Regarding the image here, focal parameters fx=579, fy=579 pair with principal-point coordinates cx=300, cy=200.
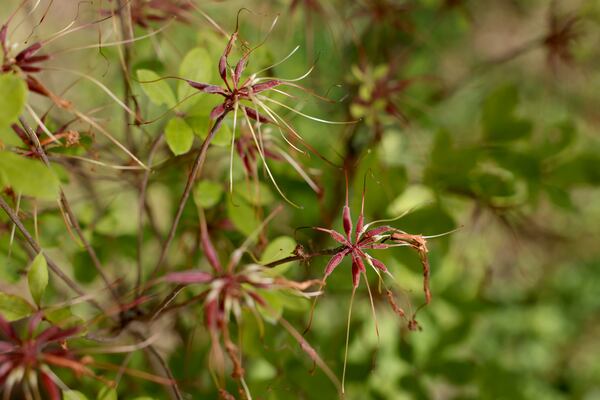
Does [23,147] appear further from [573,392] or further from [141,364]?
[573,392]

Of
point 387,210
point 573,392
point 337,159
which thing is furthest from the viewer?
point 573,392

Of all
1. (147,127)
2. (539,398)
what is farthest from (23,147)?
(539,398)

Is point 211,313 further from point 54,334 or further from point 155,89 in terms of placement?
point 155,89

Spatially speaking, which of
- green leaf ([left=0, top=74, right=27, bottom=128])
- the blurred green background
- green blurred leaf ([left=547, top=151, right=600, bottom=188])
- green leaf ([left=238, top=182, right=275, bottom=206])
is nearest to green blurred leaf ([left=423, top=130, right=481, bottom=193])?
the blurred green background

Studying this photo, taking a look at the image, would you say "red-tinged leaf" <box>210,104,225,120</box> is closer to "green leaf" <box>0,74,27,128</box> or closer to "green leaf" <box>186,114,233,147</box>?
"green leaf" <box>186,114,233,147</box>

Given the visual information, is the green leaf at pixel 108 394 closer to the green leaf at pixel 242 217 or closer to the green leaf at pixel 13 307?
the green leaf at pixel 13 307

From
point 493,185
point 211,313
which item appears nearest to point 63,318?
point 211,313

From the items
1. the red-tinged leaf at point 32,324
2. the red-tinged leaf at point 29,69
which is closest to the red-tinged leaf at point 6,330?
the red-tinged leaf at point 32,324
